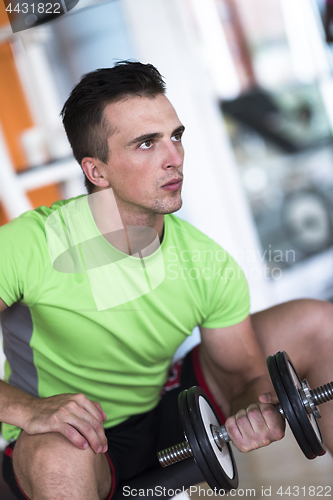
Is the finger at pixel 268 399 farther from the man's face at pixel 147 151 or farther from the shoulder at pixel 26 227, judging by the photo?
the shoulder at pixel 26 227

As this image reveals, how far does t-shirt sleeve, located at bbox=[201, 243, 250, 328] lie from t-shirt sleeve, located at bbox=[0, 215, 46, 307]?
0.33 m

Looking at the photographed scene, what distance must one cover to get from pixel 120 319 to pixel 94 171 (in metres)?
0.29

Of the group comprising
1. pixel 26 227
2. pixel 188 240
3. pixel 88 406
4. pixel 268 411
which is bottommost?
pixel 268 411

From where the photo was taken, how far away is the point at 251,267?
163cm

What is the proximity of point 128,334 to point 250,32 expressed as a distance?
1723mm

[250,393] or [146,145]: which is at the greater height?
[146,145]

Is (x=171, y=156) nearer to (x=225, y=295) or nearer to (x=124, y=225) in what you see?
(x=124, y=225)

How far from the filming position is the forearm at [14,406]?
0.73 meters

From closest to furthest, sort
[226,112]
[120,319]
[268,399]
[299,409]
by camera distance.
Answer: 1. [299,409]
2. [268,399]
3. [120,319]
4. [226,112]

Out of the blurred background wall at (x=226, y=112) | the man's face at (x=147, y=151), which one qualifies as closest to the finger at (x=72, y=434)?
the man's face at (x=147, y=151)

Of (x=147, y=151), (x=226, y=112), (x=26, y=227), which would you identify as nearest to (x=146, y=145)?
(x=147, y=151)

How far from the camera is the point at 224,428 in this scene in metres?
0.76

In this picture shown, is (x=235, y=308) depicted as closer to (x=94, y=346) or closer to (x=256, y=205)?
(x=94, y=346)

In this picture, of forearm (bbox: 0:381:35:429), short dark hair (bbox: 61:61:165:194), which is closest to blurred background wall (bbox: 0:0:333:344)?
short dark hair (bbox: 61:61:165:194)
